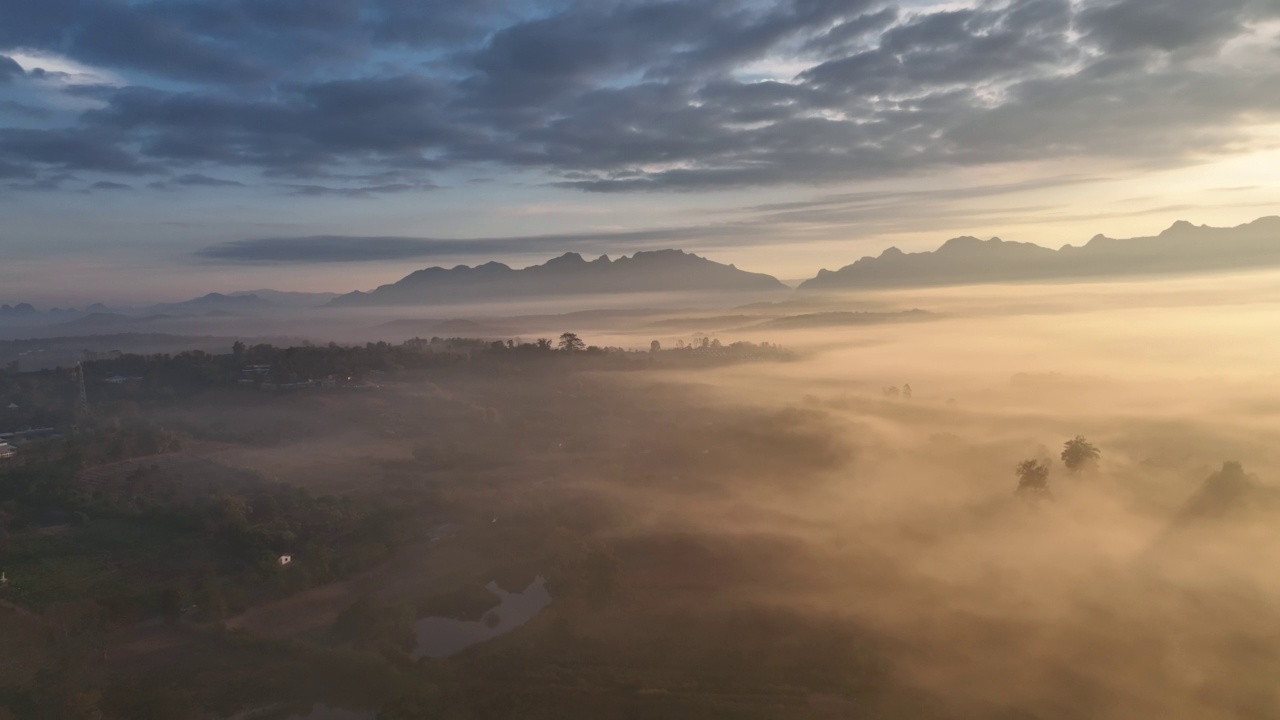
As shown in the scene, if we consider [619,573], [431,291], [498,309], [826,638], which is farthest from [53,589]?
[431,291]

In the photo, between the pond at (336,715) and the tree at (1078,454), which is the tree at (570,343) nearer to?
the tree at (1078,454)

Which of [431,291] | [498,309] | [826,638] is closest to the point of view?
[826,638]

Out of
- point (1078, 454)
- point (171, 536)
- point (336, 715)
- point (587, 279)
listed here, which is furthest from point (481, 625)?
point (587, 279)

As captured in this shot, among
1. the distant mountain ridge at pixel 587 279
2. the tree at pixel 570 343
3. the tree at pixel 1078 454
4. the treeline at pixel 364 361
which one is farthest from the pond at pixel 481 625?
the distant mountain ridge at pixel 587 279

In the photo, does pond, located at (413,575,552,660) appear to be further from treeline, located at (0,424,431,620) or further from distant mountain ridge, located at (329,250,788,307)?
distant mountain ridge, located at (329,250,788,307)

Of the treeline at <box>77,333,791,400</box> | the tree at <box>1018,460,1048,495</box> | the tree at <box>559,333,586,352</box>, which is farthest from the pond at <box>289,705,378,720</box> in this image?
the tree at <box>559,333,586,352</box>

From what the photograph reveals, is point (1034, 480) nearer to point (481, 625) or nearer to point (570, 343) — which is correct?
point (481, 625)

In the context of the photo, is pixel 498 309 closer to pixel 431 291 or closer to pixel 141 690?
pixel 431 291
